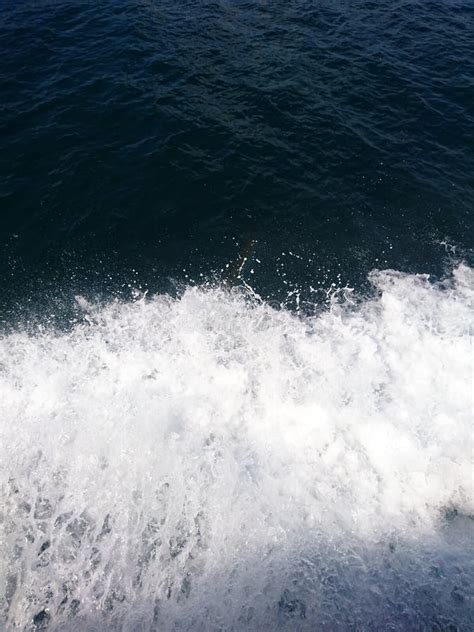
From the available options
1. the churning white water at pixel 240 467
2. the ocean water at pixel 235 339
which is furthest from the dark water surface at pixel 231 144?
the churning white water at pixel 240 467

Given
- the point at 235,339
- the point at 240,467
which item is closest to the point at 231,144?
the point at 235,339

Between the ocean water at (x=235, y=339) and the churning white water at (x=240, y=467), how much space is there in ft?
0.15

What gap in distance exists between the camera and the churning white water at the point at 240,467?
8680mm

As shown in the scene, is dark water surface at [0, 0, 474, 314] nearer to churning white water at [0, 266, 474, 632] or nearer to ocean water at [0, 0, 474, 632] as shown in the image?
ocean water at [0, 0, 474, 632]

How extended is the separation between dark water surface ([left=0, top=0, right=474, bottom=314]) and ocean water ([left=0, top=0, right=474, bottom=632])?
0.11 metres

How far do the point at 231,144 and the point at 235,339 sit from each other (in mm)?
A: 9561

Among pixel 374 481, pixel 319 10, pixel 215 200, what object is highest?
pixel 319 10

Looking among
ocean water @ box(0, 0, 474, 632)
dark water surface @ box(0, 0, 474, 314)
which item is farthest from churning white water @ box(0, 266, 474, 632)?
dark water surface @ box(0, 0, 474, 314)

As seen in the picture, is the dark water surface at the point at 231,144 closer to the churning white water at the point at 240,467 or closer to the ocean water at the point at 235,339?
the ocean water at the point at 235,339

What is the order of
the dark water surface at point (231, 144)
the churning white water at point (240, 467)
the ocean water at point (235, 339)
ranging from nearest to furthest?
the churning white water at point (240, 467), the ocean water at point (235, 339), the dark water surface at point (231, 144)

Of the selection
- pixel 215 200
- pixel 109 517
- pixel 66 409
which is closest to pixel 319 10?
pixel 215 200

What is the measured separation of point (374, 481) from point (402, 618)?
257 centimetres

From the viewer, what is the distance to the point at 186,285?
14.1 meters

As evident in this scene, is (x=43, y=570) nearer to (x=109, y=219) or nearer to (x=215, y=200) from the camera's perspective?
(x=109, y=219)
